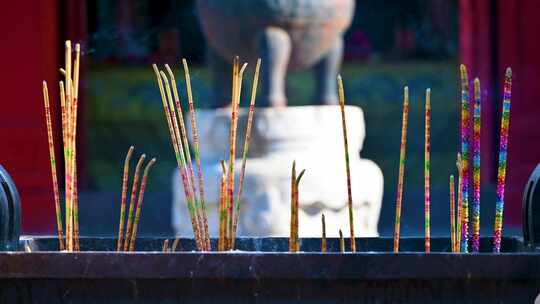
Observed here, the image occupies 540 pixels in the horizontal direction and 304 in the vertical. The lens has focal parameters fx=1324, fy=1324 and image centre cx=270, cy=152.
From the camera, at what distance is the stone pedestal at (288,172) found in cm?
330

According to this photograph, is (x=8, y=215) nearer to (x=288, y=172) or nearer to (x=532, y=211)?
(x=532, y=211)

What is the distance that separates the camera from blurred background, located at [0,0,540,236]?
5.38 meters

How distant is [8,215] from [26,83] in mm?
3952

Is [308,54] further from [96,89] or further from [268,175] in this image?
[96,89]

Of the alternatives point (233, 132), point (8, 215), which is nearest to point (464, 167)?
point (233, 132)

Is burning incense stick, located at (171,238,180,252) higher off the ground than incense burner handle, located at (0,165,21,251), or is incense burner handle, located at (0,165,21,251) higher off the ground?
incense burner handle, located at (0,165,21,251)

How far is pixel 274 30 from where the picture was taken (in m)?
3.47

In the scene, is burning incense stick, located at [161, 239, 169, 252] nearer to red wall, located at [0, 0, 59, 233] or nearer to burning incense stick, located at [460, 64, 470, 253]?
burning incense stick, located at [460, 64, 470, 253]

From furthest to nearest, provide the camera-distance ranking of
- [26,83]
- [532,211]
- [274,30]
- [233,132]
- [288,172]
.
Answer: [26,83] → [274,30] → [288,172] → [233,132] → [532,211]

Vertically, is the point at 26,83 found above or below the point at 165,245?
above

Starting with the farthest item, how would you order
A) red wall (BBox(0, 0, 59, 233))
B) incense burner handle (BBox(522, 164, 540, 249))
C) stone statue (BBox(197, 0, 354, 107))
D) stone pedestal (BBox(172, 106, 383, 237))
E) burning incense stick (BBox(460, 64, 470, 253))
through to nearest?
red wall (BBox(0, 0, 59, 233)) → stone statue (BBox(197, 0, 354, 107)) → stone pedestal (BBox(172, 106, 383, 237)) → burning incense stick (BBox(460, 64, 470, 253)) → incense burner handle (BBox(522, 164, 540, 249))

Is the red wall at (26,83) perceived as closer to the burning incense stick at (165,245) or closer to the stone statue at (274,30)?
the stone statue at (274,30)

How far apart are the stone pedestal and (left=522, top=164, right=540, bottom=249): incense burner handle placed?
181 cm

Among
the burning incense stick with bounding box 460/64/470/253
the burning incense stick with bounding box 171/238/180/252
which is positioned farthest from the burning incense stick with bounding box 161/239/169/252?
the burning incense stick with bounding box 460/64/470/253
